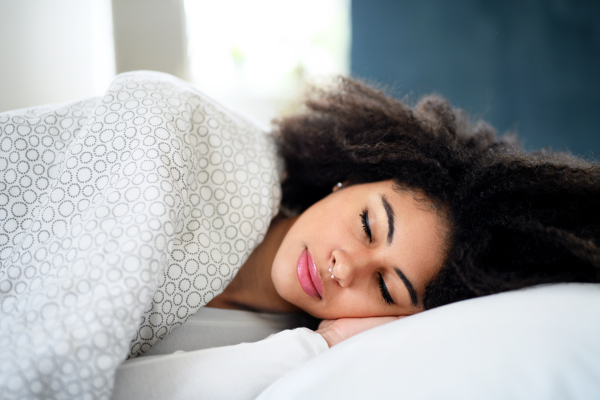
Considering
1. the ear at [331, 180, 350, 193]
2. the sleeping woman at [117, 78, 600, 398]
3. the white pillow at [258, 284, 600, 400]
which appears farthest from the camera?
the ear at [331, 180, 350, 193]

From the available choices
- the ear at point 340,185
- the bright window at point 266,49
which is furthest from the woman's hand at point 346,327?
the bright window at point 266,49

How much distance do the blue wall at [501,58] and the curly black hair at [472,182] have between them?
17.4 inches

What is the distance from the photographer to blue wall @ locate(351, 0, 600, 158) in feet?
4.78

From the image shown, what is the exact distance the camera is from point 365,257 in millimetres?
768

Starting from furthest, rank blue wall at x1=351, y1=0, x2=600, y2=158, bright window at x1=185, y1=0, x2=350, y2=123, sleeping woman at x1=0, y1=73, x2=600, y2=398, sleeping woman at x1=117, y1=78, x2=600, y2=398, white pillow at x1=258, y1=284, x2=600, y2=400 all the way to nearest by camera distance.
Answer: bright window at x1=185, y1=0, x2=350, y2=123 < blue wall at x1=351, y1=0, x2=600, y2=158 < sleeping woman at x1=117, y1=78, x2=600, y2=398 < sleeping woman at x1=0, y1=73, x2=600, y2=398 < white pillow at x1=258, y1=284, x2=600, y2=400

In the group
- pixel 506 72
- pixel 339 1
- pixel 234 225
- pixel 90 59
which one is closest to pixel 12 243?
pixel 234 225

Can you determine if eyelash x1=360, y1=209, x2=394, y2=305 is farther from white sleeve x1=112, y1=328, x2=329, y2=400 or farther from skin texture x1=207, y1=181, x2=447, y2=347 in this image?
white sleeve x1=112, y1=328, x2=329, y2=400

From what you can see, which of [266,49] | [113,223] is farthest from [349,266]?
[266,49]

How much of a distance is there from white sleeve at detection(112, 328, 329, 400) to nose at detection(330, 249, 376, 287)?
0.57ft

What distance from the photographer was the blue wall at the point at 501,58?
146cm

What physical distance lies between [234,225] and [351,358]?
1.44 ft

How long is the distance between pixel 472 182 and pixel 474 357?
43 centimetres

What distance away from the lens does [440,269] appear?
0.80 metres

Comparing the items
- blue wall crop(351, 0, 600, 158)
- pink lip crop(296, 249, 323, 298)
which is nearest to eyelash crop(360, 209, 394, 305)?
pink lip crop(296, 249, 323, 298)
